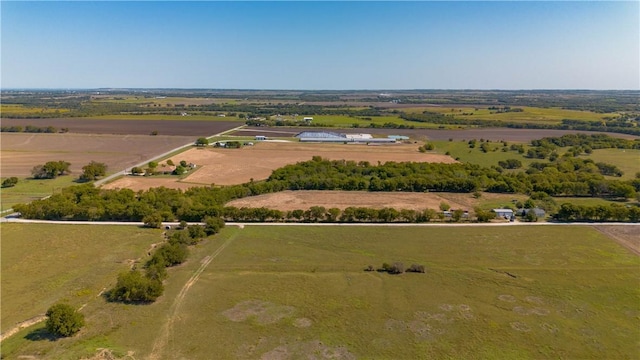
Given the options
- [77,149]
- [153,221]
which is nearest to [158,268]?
[153,221]

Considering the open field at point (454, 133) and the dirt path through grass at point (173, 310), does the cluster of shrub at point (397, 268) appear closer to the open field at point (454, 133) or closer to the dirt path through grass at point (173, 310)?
the dirt path through grass at point (173, 310)

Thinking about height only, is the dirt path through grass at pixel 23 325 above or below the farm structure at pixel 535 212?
below

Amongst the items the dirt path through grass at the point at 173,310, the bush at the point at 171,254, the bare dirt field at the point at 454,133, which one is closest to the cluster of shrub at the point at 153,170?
the dirt path through grass at the point at 173,310

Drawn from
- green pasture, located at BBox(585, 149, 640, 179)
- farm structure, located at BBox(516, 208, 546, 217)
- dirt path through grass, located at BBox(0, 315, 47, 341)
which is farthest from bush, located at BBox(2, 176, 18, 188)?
green pasture, located at BBox(585, 149, 640, 179)

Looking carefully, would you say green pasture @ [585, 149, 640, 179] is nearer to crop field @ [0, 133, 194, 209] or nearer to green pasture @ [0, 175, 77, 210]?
green pasture @ [0, 175, 77, 210]

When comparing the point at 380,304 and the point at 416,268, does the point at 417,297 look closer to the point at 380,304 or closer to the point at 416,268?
the point at 380,304

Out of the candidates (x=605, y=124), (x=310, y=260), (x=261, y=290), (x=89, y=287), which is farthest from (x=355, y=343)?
(x=605, y=124)
